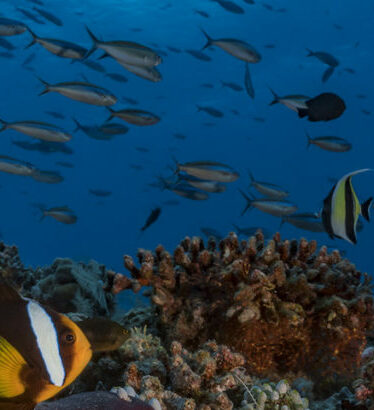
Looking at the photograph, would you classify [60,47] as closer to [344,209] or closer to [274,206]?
[274,206]

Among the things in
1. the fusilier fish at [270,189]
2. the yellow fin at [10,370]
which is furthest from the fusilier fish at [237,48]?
the yellow fin at [10,370]

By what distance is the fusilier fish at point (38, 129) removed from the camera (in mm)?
5934

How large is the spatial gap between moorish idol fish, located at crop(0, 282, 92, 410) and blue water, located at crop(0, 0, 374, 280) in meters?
9.82

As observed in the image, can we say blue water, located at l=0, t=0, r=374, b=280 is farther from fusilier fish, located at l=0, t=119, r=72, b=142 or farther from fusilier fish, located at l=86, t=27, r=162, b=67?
fusilier fish, located at l=86, t=27, r=162, b=67

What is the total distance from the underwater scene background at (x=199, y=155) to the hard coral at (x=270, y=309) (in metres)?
0.02

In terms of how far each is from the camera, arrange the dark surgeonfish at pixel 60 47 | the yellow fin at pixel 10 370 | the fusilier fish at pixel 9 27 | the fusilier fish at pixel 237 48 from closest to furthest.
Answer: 1. the yellow fin at pixel 10 370
2. the dark surgeonfish at pixel 60 47
3. the fusilier fish at pixel 9 27
4. the fusilier fish at pixel 237 48

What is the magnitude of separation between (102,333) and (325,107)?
4146 mm

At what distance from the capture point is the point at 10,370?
135 cm

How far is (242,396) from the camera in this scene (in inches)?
102

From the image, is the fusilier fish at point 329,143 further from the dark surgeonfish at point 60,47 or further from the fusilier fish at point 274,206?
the dark surgeonfish at point 60,47

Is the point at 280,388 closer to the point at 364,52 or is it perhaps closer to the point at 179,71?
the point at 364,52

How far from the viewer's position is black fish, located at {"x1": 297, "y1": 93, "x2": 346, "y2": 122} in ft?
16.8

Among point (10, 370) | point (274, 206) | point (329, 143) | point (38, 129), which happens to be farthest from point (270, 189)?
point (10, 370)

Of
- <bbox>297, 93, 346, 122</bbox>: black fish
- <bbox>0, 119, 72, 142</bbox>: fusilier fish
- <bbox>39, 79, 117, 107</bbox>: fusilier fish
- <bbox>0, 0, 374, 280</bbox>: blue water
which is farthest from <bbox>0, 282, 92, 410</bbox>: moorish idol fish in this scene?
<bbox>0, 0, 374, 280</bbox>: blue water
